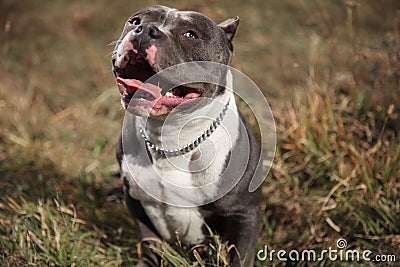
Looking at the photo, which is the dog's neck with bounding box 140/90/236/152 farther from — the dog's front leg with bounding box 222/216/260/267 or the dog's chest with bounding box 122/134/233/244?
the dog's front leg with bounding box 222/216/260/267

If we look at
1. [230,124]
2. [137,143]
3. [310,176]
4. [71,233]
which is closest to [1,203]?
[71,233]

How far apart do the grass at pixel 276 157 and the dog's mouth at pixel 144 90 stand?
71 cm

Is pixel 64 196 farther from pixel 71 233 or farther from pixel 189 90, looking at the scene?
pixel 189 90

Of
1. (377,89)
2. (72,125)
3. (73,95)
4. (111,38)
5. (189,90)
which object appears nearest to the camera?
(189,90)

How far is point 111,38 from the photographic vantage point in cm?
580

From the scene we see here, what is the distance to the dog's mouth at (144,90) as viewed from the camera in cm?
224

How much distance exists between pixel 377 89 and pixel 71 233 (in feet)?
6.84

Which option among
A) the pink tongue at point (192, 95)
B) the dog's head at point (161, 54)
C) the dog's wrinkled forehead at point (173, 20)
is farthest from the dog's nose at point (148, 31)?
the pink tongue at point (192, 95)

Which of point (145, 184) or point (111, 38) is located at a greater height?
point (145, 184)
